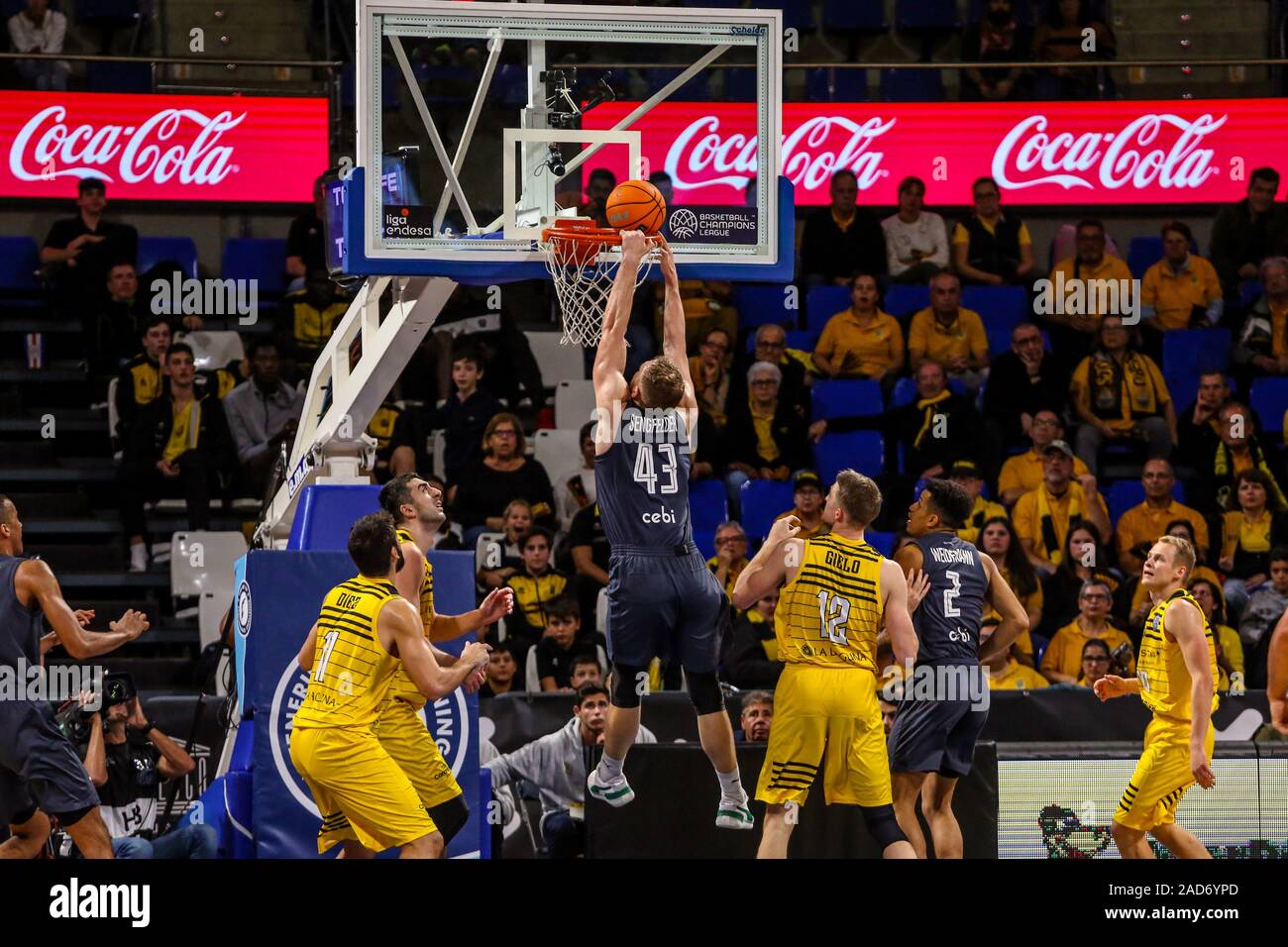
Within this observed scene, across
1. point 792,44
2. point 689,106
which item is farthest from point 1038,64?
point 689,106

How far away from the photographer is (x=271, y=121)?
55.4ft

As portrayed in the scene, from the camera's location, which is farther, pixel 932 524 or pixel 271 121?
pixel 271 121

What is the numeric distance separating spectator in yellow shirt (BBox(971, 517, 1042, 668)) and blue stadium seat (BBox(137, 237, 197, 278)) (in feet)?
23.4

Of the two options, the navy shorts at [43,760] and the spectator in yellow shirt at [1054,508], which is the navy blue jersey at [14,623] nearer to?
the navy shorts at [43,760]

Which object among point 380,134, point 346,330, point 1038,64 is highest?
point 1038,64

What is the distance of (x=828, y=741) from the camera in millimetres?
9531

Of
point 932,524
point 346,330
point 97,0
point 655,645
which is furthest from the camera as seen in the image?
point 97,0

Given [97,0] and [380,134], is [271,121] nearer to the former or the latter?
[97,0]

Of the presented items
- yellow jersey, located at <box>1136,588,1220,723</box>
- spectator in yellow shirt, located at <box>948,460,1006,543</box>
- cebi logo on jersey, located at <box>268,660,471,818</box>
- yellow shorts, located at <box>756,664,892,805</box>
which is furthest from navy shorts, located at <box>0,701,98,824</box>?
spectator in yellow shirt, located at <box>948,460,1006,543</box>

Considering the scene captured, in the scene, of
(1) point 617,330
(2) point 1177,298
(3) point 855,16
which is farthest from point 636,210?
(3) point 855,16

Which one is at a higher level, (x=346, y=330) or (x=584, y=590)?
(x=346, y=330)

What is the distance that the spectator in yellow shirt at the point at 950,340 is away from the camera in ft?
52.9

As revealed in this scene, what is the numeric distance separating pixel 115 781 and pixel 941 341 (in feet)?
25.3

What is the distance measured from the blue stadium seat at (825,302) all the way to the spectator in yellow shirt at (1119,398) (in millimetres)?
2040
